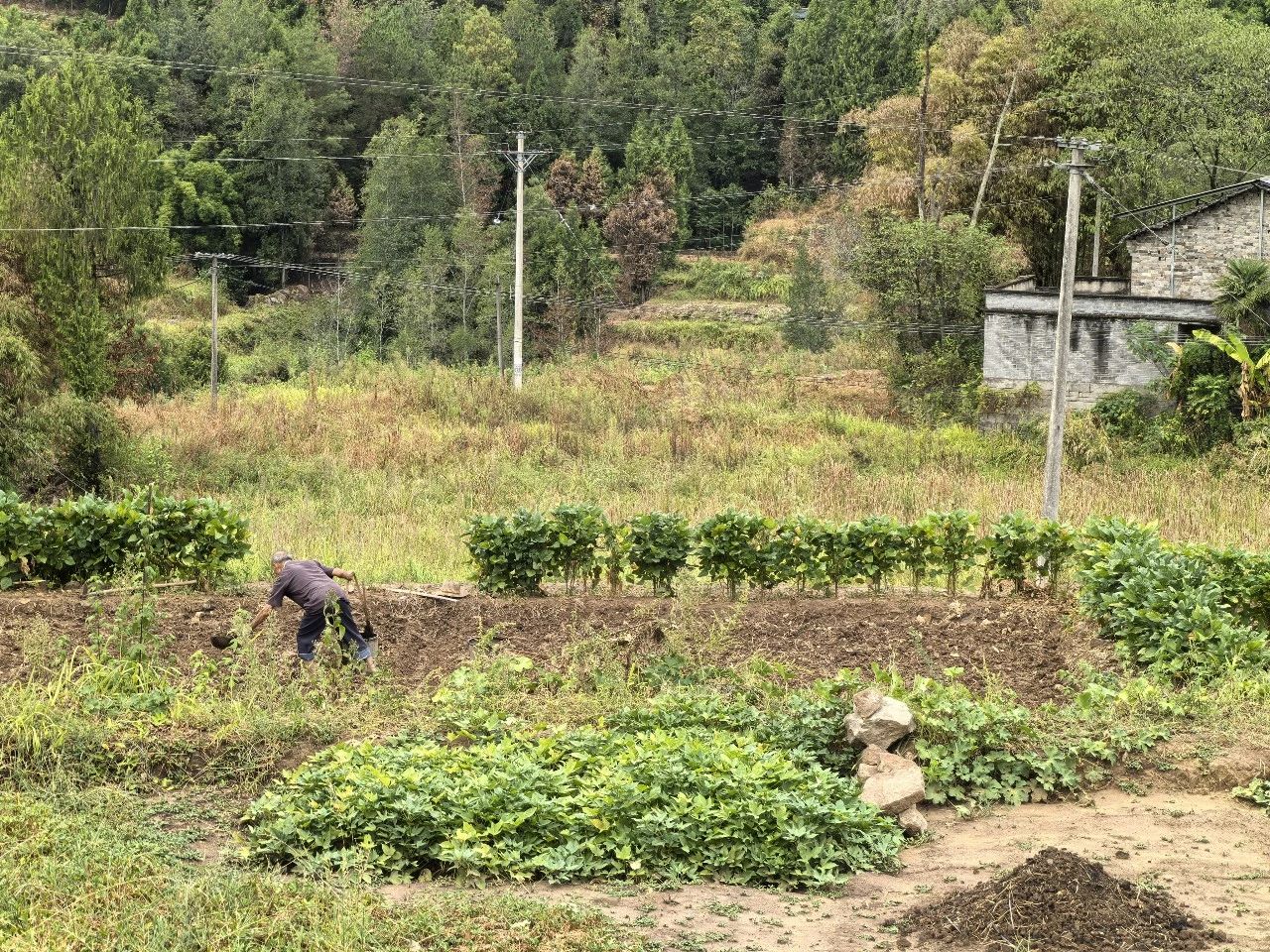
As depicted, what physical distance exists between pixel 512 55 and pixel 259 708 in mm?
50538

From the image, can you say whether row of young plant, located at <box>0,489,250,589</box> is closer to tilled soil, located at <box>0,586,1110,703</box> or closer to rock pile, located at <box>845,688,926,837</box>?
tilled soil, located at <box>0,586,1110,703</box>

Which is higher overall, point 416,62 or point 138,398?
point 416,62

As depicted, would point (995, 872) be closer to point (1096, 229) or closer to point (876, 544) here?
point (876, 544)

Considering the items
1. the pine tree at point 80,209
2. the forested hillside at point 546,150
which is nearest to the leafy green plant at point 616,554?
the forested hillside at point 546,150

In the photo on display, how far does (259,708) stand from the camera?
1057 cm

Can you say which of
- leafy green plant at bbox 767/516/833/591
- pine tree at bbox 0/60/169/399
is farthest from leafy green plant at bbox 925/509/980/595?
pine tree at bbox 0/60/169/399

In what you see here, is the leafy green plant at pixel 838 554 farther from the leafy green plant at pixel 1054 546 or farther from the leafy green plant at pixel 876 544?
the leafy green plant at pixel 1054 546

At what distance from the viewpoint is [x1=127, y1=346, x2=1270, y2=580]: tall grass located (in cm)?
2042

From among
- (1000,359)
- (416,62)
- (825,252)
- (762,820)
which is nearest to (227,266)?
(416,62)

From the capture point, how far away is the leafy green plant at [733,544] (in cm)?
1539

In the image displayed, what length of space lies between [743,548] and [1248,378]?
1406cm

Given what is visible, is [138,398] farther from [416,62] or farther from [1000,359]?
[416,62]

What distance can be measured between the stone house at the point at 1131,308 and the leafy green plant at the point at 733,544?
14.5 metres

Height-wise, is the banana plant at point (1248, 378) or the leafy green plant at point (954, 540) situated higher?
the banana plant at point (1248, 378)
